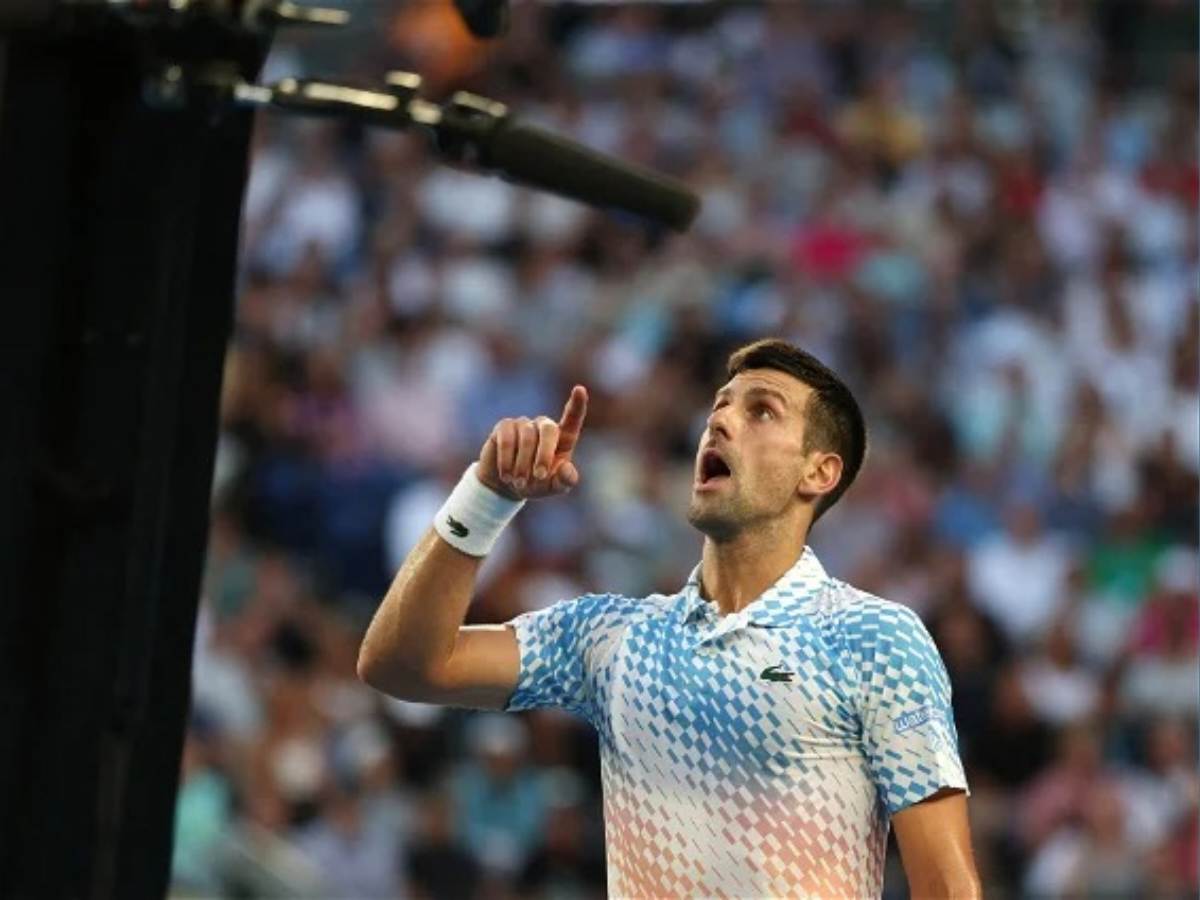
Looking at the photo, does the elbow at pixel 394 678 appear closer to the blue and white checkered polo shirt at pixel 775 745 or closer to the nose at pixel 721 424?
the blue and white checkered polo shirt at pixel 775 745

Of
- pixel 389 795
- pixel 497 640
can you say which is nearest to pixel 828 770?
pixel 497 640

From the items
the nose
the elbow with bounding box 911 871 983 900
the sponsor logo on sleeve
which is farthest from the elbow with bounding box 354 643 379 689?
the elbow with bounding box 911 871 983 900

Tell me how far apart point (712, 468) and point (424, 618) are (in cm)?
64

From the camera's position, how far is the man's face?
4699 mm

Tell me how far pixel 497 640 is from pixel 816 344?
6.76 m

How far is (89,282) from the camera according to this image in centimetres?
350

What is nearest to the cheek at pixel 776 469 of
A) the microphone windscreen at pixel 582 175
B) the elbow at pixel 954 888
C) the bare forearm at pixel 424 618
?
the bare forearm at pixel 424 618

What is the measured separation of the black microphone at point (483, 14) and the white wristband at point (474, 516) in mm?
1239

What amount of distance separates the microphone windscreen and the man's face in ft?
3.52

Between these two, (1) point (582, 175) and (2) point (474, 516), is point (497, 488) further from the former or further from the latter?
(1) point (582, 175)

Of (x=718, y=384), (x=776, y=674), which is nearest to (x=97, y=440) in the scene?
(x=776, y=674)

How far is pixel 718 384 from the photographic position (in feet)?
36.7

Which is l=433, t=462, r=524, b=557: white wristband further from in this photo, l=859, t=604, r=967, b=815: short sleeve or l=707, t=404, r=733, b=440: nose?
l=859, t=604, r=967, b=815: short sleeve

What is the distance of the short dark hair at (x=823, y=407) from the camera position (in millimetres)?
4840
